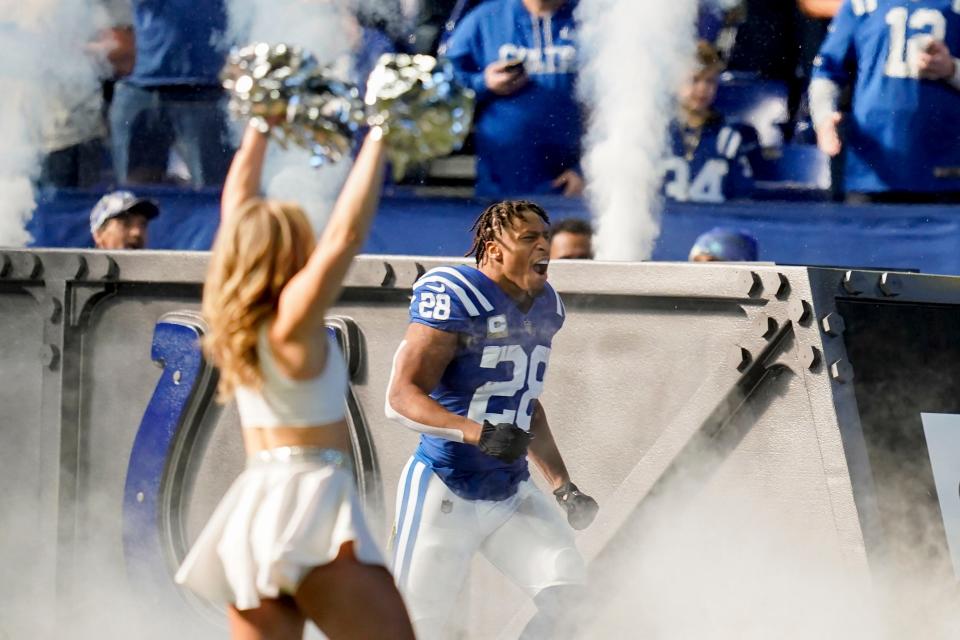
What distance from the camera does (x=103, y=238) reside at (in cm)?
765

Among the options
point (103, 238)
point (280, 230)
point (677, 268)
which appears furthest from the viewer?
point (103, 238)

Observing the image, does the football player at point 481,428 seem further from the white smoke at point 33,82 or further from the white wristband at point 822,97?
the white smoke at point 33,82

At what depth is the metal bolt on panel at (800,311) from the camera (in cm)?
484

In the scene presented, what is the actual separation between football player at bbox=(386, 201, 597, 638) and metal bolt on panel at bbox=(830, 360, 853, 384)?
2.69 ft

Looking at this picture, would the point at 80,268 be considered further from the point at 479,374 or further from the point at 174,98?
the point at 174,98

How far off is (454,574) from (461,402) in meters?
0.52

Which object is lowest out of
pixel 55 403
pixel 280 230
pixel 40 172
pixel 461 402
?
pixel 40 172

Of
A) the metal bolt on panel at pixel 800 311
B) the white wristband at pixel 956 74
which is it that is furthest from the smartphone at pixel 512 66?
the metal bolt on panel at pixel 800 311

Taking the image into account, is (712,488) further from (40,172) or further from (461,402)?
(40,172)

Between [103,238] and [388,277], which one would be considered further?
[103,238]

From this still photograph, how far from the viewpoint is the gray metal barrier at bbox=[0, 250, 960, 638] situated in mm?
4926

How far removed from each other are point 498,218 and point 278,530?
1.68m

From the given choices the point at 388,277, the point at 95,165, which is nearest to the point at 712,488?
the point at 388,277

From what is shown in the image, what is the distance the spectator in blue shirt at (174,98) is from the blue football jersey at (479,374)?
488 centimetres
